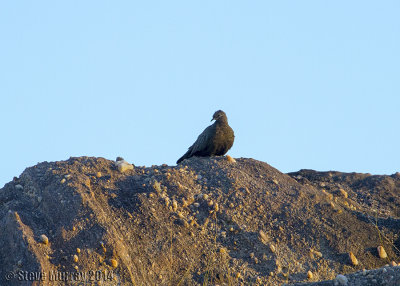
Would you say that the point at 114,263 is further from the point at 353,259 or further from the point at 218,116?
the point at 218,116

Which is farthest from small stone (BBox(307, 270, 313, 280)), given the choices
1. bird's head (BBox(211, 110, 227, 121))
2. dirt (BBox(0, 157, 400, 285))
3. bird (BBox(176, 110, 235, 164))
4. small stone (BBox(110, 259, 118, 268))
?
bird's head (BBox(211, 110, 227, 121))

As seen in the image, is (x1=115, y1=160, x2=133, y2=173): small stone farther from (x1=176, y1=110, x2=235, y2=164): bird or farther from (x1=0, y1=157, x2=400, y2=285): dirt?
(x1=176, y1=110, x2=235, y2=164): bird

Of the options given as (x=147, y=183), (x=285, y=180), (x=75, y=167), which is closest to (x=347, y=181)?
(x=285, y=180)

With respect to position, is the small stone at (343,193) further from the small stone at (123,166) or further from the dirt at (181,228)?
the small stone at (123,166)

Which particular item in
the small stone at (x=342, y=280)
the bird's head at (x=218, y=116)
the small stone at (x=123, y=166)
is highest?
the bird's head at (x=218, y=116)

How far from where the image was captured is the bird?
13109 mm

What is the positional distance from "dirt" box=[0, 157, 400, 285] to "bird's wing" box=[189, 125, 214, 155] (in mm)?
1182

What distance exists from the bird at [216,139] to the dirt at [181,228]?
1135 mm

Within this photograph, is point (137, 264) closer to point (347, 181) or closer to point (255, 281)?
point (255, 281)

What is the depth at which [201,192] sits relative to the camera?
35.0ft

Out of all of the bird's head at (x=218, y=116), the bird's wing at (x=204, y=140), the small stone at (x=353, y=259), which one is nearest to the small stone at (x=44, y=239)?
the small stone at (x=353, y=259)

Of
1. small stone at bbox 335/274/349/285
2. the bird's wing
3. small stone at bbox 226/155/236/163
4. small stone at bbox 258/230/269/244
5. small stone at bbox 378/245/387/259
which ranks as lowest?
small stone at bbox 335/274/349/285

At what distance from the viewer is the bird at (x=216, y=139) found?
13109 mm

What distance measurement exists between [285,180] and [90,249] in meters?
4.63
